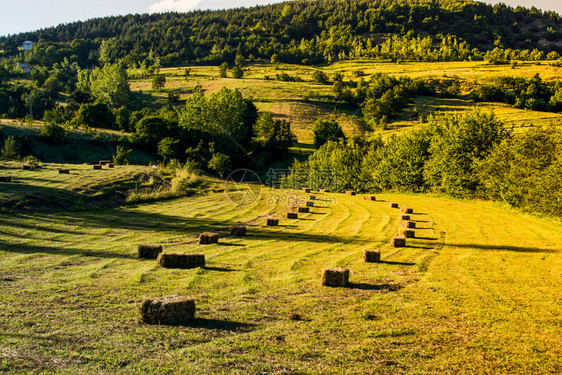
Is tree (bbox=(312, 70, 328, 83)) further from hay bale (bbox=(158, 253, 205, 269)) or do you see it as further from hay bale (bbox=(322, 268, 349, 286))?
hay bale (bbox=(322, 268, 349, 286))

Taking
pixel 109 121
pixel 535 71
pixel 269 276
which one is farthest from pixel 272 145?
pixel 535 71

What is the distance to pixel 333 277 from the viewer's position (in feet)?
32.5

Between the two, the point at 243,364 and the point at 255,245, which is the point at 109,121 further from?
the point at 243,364

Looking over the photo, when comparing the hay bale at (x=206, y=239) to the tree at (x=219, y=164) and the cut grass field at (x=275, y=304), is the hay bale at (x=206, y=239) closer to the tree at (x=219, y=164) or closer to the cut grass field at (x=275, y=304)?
the cut grass field at (x=275, y=304)

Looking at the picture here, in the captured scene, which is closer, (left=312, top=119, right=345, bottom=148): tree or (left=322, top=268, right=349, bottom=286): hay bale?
(left=322, top=268, right=349, bottom=286): hay bale

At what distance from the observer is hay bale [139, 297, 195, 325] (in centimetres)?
666

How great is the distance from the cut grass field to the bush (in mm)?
48518

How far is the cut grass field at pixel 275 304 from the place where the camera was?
217 inches

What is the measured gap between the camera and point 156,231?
17594 millimetres

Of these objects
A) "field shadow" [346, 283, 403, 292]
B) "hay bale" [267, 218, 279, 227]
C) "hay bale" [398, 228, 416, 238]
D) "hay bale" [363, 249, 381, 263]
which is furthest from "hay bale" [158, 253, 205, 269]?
"hay bale" [398, 228, 416, 238]

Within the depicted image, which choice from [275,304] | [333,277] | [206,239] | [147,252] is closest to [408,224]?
[206,239]

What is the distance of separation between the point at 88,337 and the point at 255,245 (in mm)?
9971

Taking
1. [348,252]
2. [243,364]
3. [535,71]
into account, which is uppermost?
[535,71]

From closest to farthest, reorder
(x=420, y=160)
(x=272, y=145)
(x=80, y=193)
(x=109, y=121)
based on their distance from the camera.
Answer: (x=80, y=193) < (x=420, y=160) < (x=109, y=121) < (x=272, y=145)
